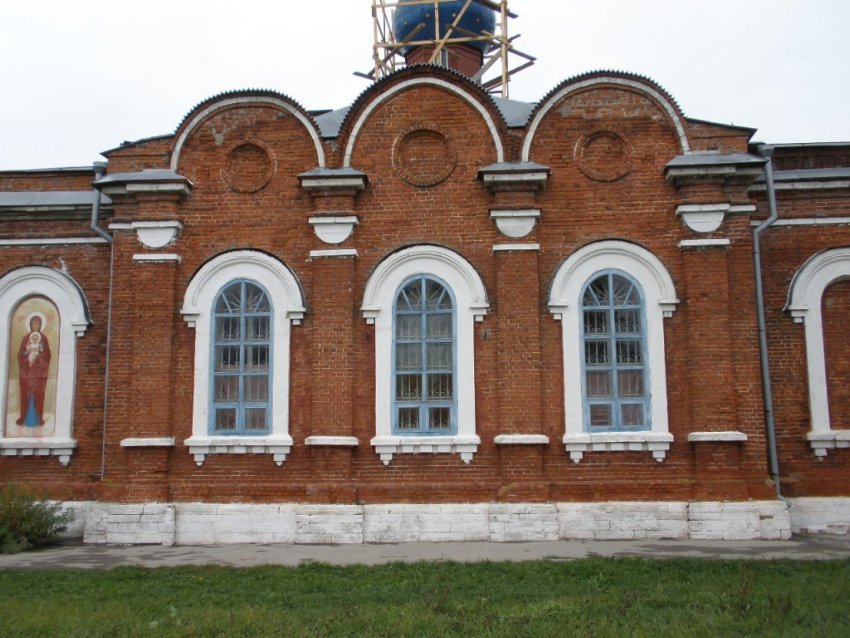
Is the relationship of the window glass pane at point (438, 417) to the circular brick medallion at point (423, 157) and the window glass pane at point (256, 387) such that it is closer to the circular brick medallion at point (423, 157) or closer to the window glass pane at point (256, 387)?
the window glass pane at point (256, 387)

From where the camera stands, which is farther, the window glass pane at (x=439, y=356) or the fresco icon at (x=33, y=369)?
the fresco icon at (x=33, y=369)

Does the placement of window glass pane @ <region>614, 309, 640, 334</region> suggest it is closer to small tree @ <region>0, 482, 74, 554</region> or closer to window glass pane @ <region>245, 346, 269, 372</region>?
window glass pane @ <region>245, 346, 269, 372</region>

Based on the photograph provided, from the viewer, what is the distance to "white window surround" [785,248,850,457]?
1199 centimetres

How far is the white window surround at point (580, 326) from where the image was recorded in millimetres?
11352

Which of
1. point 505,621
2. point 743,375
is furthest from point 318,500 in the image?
point 743,375

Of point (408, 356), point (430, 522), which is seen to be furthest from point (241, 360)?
point (430, 522)

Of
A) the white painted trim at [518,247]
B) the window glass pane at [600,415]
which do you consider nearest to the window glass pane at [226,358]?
the white painted trim at [518,247]

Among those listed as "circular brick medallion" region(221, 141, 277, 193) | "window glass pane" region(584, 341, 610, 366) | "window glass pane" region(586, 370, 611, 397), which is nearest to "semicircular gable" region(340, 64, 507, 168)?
"circular brick medallion" region(221, 141, 277, 193)

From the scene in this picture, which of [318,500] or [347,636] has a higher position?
[318,500]

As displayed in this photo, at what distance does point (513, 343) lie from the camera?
37.8 feet

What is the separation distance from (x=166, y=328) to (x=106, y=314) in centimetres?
168

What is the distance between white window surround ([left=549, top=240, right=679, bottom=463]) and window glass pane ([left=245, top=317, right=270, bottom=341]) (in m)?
4.04

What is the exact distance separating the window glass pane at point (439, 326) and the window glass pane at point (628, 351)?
236 centimetres

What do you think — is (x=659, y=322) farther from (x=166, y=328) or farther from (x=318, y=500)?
(x=166, y=328)
